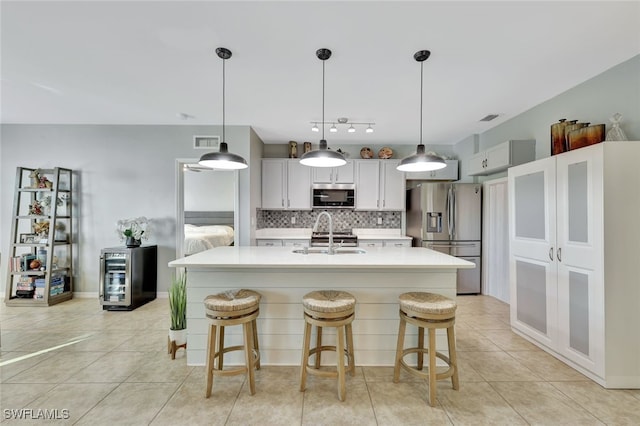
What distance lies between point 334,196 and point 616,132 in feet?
11.4

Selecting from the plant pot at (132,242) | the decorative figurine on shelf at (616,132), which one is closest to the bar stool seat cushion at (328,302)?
the decorative figurine on shelf at (616,132)

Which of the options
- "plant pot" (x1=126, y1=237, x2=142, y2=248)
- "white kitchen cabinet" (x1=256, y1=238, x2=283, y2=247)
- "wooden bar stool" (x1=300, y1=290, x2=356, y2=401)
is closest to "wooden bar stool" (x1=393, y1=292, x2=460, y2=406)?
"wooden bar stool" (x1=300, y1=290, x2=356, y2=401)

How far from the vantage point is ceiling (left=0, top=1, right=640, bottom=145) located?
1.83m

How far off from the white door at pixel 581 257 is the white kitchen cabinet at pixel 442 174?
2616 millimetres

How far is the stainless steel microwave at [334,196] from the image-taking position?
4930mm

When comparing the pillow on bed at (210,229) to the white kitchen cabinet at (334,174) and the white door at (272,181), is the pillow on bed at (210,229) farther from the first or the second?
the white kitchen cabinet at (334,174)

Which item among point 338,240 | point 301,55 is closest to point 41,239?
point 338,240

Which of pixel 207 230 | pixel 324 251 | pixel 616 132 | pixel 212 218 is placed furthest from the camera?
pixel 212 218

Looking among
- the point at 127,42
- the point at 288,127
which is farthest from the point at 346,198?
A: the point at 127,42

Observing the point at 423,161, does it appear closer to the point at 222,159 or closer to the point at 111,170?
the point at 222,159

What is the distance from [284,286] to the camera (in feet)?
7.63

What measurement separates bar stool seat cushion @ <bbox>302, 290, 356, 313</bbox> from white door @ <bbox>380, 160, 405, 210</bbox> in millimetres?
3165

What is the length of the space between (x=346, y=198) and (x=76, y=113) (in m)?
4.08

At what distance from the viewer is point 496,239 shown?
13.9 feet
